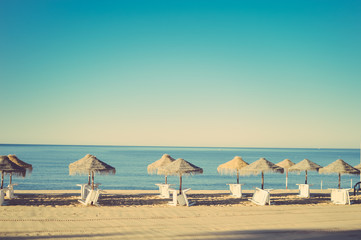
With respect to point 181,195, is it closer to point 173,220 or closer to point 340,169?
point 173,220

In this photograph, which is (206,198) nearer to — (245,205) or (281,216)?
(245,205)

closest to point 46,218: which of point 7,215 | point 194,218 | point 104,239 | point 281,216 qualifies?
point 7,215

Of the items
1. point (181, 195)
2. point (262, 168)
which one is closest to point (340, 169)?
point (262, 168)

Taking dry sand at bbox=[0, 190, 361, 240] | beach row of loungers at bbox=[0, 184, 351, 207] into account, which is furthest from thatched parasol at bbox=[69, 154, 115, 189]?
dry sand at bbox=[0, 190, 361, 240]

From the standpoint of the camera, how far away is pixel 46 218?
9.77 meters

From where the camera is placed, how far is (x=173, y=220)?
395 inches

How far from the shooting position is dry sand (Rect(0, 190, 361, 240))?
827 centimetres

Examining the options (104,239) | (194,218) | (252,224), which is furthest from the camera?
(194,218)

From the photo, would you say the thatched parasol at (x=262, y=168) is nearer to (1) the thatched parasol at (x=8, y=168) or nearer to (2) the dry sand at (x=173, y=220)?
(2) the dry sand at (x=173, y=220)

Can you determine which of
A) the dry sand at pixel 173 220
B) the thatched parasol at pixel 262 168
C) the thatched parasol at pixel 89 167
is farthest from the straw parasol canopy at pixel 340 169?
the thatched parasol at pixel 89 167

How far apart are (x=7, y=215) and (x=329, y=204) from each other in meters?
12.5

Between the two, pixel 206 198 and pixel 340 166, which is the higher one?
pixel 340 166

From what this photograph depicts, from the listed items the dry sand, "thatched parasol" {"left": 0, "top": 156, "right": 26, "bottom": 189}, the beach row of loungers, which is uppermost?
"thatched parasol" {"left": 0, "top": 156, "right": 26, "bottom": 189}

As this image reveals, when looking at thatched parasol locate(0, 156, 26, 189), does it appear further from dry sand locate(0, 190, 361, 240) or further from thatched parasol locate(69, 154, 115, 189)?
thatched parasol locate(69, 154, 115, 189)
